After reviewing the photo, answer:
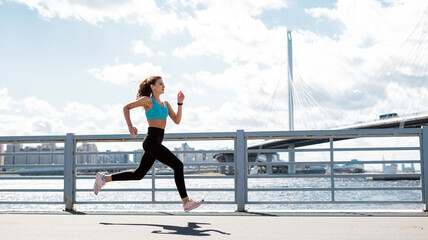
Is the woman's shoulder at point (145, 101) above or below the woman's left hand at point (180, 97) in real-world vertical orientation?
below

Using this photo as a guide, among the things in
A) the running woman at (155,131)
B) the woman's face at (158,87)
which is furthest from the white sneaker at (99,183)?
the woman's face at (158,87)

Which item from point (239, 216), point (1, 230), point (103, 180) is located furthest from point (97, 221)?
point (239, 216)

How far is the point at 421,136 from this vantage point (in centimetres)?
514

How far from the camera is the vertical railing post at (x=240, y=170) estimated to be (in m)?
5.12

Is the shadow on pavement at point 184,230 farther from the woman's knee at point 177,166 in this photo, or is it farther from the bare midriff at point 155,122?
the bare midriff at point 155,122

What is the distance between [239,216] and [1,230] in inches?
80.8

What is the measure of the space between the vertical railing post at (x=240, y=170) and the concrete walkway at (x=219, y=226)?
41 centimetres

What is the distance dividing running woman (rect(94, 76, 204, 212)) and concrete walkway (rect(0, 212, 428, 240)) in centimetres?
34

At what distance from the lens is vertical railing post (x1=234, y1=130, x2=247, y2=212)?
201 inches

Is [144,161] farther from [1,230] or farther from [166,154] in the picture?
[1,230]

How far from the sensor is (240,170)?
205 inches

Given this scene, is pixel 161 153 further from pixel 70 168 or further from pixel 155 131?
pixel 70 168

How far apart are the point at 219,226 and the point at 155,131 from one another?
1051mm

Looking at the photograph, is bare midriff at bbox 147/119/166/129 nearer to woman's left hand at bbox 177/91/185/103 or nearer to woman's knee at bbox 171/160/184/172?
woman's left hand at bbox 177/91/185/103
